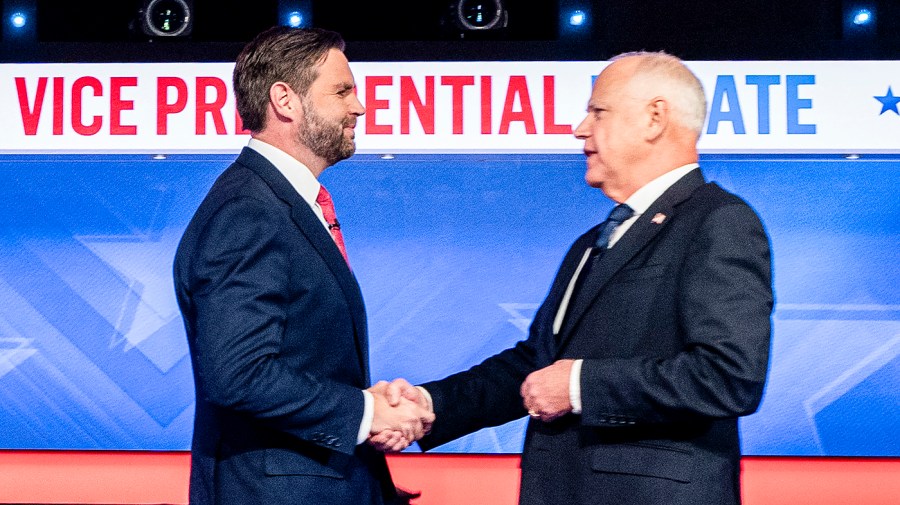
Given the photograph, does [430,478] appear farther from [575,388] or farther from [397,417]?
[575,388]

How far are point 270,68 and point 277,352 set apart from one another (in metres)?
0.65

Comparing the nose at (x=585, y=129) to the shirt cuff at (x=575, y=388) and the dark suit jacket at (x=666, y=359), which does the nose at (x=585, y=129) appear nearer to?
the dark suit jacket at (x=666, y=359)

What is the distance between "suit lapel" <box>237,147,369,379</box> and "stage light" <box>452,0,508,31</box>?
2419 mm

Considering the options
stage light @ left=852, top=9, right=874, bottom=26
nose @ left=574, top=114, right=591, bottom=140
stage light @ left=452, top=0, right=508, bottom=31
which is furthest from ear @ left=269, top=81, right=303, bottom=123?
stage light @ left=852, top=9, right=874, bottom=26

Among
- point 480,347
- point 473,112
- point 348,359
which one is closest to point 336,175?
point 473,112

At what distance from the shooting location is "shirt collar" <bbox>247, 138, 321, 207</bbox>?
6.95ft

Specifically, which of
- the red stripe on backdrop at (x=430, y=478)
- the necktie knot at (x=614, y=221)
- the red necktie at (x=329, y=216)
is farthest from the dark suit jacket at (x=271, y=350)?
the red stripe on backdrop at (x=430, y=478)

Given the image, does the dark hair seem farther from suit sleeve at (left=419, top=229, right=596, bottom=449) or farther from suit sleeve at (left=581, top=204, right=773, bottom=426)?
suit sleeve at (left=581, top=204, right=773, bottom=426)

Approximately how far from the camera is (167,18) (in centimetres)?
436

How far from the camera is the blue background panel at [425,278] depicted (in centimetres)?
423

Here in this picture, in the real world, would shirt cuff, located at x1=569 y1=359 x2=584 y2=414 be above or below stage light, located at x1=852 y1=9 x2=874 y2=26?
below

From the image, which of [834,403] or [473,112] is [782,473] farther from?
[473,112]

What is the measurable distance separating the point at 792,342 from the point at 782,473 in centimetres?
52

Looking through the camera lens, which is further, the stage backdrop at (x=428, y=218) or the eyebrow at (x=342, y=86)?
the stage backdrop at (x=428, y=218)
